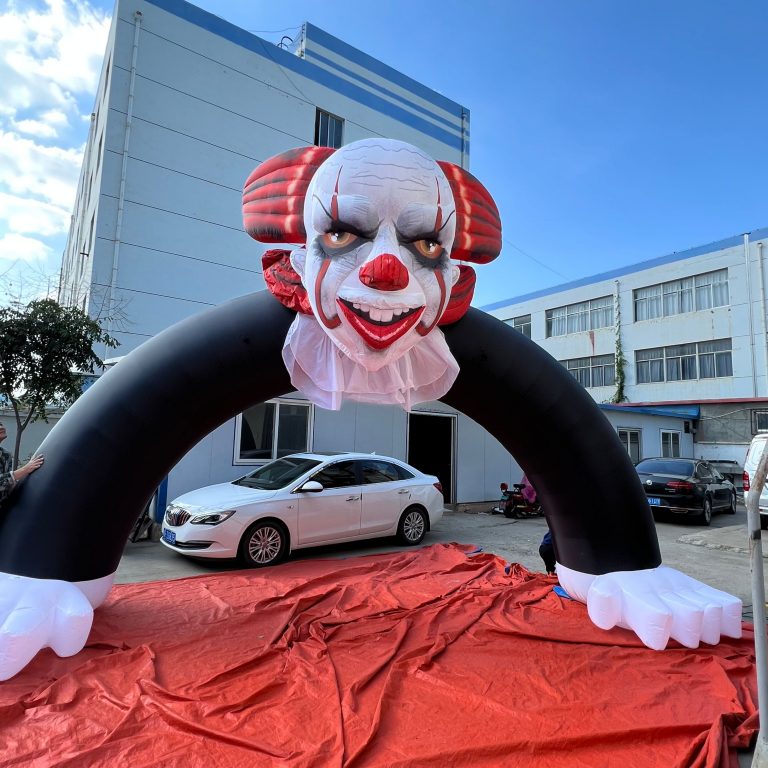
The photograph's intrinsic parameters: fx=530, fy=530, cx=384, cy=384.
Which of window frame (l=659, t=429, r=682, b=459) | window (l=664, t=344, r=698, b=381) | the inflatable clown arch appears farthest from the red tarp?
window (l=664, t=344, r=698, b=381)

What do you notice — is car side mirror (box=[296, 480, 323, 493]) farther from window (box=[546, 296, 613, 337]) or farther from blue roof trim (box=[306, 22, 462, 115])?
window (box=[546, 296, 613, 337])

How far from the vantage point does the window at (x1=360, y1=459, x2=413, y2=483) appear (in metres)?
8.51

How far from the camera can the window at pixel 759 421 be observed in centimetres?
2181

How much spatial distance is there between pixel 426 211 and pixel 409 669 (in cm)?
323

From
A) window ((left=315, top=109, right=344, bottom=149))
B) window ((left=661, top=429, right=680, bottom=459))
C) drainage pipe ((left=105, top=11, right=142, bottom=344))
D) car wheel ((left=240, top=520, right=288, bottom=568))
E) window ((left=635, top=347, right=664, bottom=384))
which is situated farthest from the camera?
window ((left=635, top=347, right=664, bottom=384))

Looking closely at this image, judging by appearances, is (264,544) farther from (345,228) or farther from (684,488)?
(684,488)

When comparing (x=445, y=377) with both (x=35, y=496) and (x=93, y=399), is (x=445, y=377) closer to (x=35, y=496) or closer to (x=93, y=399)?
(x=93, y=399)

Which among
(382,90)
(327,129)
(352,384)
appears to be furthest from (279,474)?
(382,90)

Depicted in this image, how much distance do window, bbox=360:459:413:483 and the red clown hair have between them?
4.76 meters

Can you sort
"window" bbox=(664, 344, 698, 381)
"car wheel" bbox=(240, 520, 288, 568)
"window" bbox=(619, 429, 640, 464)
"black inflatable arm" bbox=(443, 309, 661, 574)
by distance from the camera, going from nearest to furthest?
"black inflatable arm" bbox=(443, 309, 661, 574)
"car wheel" bbox=(240, 520, 288, 568)
"window" bbox=(619, 429, 640, 464)
"window" bbox=(664, 344, 698, 381)

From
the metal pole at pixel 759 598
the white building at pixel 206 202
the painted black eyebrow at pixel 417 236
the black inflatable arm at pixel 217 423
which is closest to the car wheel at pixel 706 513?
the white building at pixel 206 202

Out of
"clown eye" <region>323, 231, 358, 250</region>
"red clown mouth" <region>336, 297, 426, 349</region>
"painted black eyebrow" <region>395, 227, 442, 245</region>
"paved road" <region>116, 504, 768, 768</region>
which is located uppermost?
"painted black eyebrow" <region>395, 227, 442, 245</region>

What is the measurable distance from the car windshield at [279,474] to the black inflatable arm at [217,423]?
3542mm

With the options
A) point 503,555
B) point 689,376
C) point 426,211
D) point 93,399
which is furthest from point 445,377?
point 689,376
